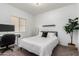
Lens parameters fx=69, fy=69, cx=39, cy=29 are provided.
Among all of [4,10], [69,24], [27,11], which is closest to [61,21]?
[69,24]

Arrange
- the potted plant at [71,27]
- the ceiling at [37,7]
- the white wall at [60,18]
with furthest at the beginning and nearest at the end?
the potted plant at [71,27] → the white wall at [60,18] → the ceiling at [37,7]

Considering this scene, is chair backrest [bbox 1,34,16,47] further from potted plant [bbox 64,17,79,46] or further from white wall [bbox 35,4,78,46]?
potted plant [bbox 64,17,79,46]

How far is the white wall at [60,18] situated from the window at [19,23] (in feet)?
1.56

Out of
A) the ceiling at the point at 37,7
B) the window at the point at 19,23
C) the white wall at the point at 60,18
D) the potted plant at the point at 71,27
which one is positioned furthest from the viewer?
the potted plant at the point at 71,27

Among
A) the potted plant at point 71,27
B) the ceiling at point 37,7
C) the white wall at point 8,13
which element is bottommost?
the potted plant at point 71,27

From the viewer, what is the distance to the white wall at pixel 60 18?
197cm

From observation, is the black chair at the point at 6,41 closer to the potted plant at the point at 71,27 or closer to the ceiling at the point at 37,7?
the ceiling at the point at 37,7

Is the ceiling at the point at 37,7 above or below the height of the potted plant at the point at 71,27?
above

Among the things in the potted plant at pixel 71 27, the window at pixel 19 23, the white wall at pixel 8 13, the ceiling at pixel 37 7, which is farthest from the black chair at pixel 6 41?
the potted plant at pixel 71 27

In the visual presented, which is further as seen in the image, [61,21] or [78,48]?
[61,21]

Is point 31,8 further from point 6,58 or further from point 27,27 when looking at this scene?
point 6,58

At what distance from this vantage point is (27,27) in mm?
2234

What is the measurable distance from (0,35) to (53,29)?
166cm

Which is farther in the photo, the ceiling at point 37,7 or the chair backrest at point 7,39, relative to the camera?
the chair backrest at point 7,39
